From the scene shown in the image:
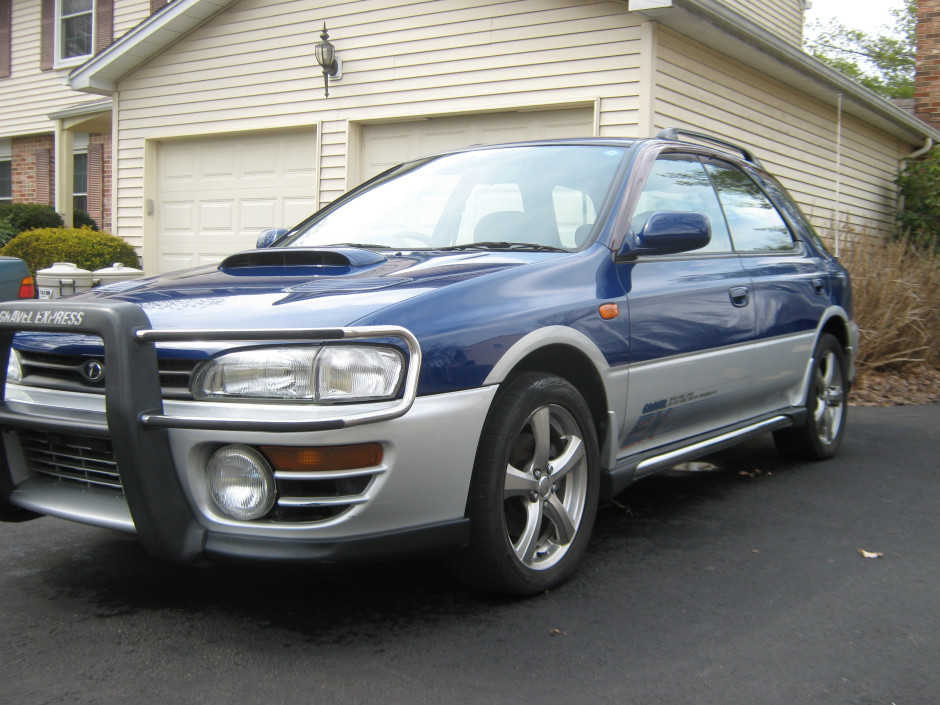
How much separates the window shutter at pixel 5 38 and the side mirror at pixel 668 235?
19.3 meters

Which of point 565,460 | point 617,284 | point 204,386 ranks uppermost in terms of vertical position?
point 617,284

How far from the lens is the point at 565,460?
332 centimetres

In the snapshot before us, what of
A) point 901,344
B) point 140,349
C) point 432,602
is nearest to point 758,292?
point 432,602

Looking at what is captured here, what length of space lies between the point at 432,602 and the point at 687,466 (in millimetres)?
2733

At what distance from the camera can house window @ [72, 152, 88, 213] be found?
738 inches

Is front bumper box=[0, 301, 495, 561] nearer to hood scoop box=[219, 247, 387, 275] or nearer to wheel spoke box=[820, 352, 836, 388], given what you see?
hood scoop box=[219, 247, 387, 275]

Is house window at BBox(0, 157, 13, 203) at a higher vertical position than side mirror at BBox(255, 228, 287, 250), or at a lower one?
higher

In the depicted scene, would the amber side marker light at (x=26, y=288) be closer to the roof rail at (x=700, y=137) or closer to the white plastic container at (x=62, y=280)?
the white plastic container at (x=62, y=280)

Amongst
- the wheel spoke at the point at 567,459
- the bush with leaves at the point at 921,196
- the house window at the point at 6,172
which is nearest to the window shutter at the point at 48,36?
the house window at the point at 6,172

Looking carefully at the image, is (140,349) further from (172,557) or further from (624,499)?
(624,499)

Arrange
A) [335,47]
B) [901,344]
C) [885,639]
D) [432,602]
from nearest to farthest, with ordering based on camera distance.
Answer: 1. [885,639]
2. [432,602]
3. [901,344]
4. [335,47]

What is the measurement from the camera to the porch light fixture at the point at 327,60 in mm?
10859

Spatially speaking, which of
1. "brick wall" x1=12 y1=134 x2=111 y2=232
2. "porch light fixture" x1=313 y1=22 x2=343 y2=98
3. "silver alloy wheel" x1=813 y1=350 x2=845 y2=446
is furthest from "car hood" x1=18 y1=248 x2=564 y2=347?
"brick wall" x1=12 y1=134 x2=111 y2=232

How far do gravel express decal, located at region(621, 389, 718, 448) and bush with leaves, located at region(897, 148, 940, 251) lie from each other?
37.2 feet
